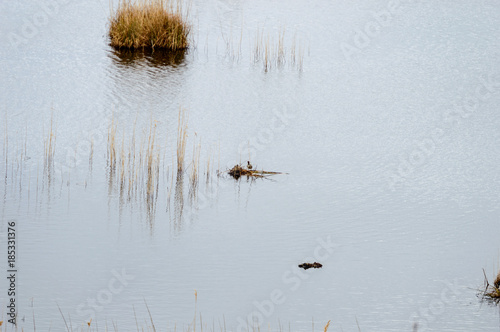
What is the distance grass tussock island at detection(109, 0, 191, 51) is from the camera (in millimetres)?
11336

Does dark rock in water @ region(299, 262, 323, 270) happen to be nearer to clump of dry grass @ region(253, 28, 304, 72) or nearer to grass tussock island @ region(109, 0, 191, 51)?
clump of dry grass @ region(253, 28, 304, 72)

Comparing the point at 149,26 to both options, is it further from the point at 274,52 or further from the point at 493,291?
the point at 493,291

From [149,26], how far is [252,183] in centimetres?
543

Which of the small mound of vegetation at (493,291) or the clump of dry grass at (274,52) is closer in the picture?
the small mound of vegetation at (493,291)

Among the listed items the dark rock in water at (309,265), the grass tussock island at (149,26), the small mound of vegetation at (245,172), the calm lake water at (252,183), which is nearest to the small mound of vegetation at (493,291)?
the calm lake water at (252,183)

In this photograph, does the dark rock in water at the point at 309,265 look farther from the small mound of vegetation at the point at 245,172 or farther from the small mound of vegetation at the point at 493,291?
the small mound of vegetation at the point at 245,172

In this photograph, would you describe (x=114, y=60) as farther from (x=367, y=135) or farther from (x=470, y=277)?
(x=470, y=277)

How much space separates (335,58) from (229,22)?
2.63m

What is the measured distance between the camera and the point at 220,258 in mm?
5301

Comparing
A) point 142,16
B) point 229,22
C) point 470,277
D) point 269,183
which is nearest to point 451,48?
point 229,22

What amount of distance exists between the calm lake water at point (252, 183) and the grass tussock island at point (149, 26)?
0.87 ft

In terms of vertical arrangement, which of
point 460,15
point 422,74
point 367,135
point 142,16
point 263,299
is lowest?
point 263,299

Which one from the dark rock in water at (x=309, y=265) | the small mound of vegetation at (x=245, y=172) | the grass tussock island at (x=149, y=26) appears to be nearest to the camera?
the dark rock in water at (x=309, y=265)

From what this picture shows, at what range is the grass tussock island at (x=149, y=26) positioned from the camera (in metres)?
11.3
